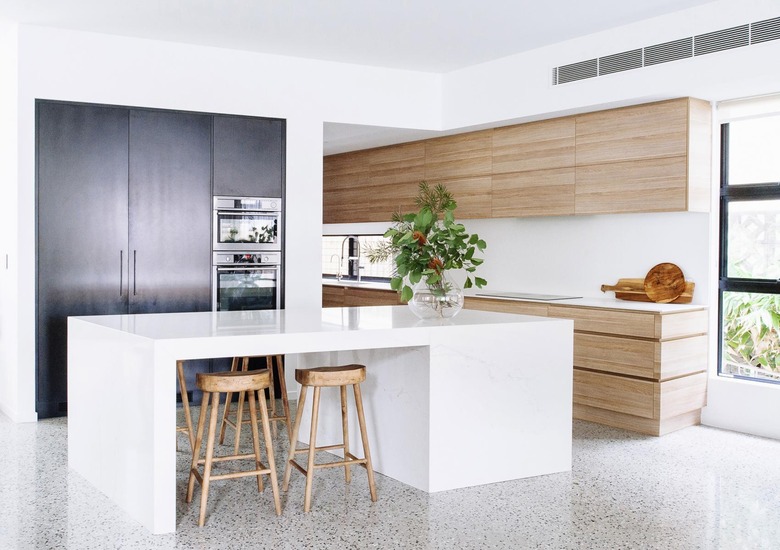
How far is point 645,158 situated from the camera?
18.4 ft

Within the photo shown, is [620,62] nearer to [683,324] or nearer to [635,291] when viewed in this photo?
[635,291]

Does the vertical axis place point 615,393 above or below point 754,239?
below

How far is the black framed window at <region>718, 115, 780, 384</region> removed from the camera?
5.52m

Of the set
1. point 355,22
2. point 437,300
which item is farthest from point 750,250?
point 355,22

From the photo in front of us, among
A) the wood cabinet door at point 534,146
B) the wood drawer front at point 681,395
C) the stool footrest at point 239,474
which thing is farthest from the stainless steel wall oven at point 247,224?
the wood drawer front at point 681,395

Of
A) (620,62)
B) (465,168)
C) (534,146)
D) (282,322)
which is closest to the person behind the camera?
(282,322)

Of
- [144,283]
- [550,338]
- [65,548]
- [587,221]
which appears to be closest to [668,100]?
[587,221]

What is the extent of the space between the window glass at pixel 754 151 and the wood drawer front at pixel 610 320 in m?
1.23

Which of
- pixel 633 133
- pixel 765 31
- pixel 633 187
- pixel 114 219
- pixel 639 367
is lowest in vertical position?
pixel 639 367

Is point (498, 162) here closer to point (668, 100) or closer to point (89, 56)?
point (668, 100)

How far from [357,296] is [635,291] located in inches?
126

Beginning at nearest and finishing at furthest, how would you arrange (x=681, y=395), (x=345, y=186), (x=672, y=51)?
(x=672, y=51)
(x=681, y=395)
(x=345, y=186)

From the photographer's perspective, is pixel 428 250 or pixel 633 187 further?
pixel 633 187

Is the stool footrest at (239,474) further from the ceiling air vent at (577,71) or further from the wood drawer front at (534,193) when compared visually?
the ceiling air vent at (577,71)
